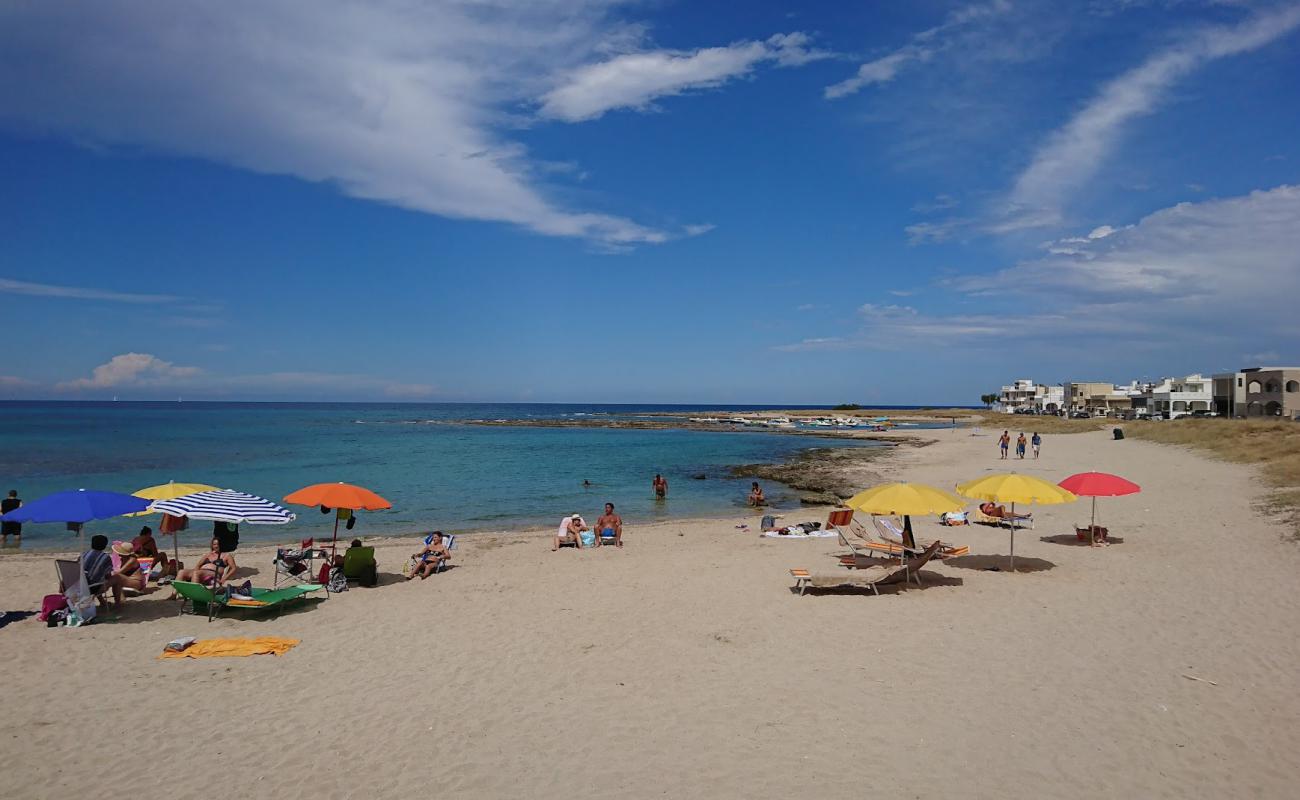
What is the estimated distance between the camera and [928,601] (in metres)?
Result: 10.5

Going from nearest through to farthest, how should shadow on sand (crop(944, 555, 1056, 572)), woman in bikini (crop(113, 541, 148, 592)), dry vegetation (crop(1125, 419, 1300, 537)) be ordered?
1. woman in bikini (crop(113, 541, 148, 592))
2. shadow on sand (crop(944, 555, 1056, 572))
3. dry vegetation (crop(1125, 419, 1300, 537))

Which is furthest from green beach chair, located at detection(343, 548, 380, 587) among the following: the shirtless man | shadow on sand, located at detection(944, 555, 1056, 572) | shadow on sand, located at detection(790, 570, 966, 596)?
shadow on sand, located at detection(944, 555, 1056, 572)

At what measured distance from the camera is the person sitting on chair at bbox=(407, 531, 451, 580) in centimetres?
1299

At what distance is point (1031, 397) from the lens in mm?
116125

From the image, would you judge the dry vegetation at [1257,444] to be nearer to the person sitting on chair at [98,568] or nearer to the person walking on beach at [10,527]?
the person sitting on chair at [98,568]

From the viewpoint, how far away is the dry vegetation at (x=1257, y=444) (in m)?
19.0

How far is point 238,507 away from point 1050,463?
3417cm

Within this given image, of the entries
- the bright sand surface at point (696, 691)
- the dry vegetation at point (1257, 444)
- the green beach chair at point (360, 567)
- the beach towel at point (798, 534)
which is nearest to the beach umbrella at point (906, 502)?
the bright sand surface at point (696, 691)

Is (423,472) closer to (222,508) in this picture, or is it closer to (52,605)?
(222,508)

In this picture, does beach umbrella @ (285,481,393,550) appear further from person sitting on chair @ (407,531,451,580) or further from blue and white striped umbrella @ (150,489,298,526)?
person sitting on chair @ (407,531,451,580)

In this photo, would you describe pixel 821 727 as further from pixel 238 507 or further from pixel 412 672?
pixel 238 507

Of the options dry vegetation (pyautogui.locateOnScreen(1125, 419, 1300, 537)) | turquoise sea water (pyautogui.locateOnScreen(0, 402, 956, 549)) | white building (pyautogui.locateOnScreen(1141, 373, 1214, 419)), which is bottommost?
turquoise sea water (pyautogui.locateOnScreen(0, 402, 956, 549))

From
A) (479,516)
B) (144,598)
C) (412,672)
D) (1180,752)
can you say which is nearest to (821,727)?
(1180,752)

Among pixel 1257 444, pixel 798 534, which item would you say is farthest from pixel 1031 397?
pixel 798 534
